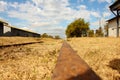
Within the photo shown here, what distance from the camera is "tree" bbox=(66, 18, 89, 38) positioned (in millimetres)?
51906

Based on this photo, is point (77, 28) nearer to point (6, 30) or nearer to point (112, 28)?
point (6, 30)

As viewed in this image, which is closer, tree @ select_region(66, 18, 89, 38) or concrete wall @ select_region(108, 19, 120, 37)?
concrete wall @ select_region(108, 19, 120, 37)

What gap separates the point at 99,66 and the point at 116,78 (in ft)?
2.89

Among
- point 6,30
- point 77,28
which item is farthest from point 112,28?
point 77,28

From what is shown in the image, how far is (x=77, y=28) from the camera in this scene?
5372 cm

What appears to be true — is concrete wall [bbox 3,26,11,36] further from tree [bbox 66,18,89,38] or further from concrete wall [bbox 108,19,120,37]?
tree [bbox 66,18,89,38]

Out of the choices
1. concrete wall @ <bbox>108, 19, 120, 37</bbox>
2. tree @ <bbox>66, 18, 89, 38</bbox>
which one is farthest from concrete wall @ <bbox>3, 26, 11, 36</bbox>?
tree @ <bbox>66, 18, 89, 38</bbox>

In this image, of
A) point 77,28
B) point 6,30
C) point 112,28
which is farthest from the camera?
point 77,28

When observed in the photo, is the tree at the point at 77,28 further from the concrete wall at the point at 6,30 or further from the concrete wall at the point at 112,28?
the concrete wall at the point at 112,28

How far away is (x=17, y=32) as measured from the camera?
1613 inches

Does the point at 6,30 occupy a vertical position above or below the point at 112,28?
above

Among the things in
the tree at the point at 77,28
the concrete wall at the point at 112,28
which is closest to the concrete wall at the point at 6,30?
the concrete wall at the point at 112,28

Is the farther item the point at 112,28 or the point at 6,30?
the point at 6,30

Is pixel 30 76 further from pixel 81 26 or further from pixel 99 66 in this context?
pixel 81 26
